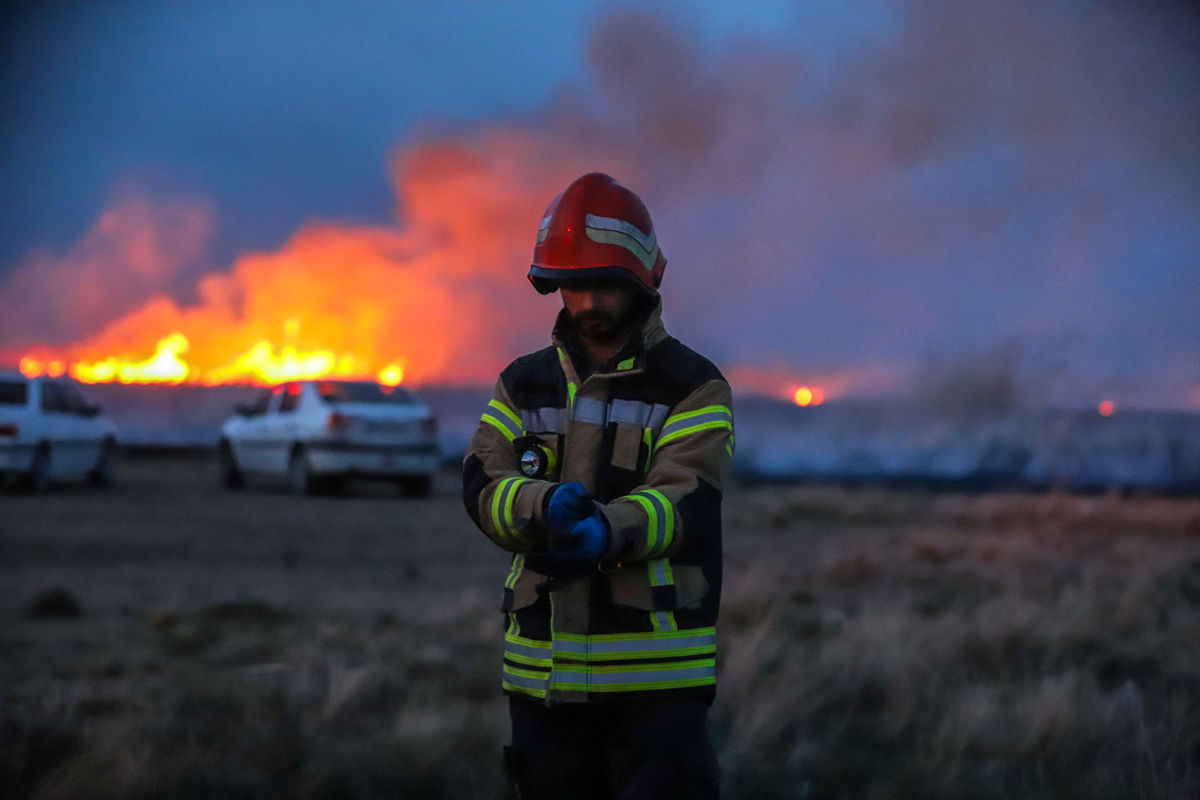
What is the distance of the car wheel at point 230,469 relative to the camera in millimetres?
17078

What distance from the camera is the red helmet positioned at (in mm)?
2322

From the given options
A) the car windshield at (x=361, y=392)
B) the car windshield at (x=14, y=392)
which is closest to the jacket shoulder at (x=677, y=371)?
the car windshield at (x=361, y=392)

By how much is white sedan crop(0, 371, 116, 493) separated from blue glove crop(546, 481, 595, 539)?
13752 mm

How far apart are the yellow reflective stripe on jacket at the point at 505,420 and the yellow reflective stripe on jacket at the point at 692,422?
11.9 inches

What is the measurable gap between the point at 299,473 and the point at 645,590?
13.8m

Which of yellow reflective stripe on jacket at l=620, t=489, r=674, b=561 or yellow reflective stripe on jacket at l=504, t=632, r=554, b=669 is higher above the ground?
yellow reflective stripe on jacket at l=620, t=489, r=674, b=561

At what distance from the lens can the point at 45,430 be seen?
47.8ft

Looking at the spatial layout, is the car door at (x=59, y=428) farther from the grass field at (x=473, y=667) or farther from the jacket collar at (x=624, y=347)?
the jacket collar at (x=624, y=347)

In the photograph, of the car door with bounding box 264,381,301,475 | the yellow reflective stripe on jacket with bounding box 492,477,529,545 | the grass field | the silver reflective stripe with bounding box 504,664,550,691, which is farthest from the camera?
the car door with bounding box 264,381,301,475

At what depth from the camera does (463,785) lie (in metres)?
3.96

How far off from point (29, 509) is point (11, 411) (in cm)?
162

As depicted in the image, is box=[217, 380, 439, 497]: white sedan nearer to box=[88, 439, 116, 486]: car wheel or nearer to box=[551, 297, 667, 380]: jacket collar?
A: box=[88, 439, 116, 486]: car wheel

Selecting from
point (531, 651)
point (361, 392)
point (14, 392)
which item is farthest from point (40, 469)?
point (531, 651)

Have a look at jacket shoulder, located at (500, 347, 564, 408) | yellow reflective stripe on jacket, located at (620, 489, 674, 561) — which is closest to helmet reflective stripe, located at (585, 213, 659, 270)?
jacket shoulder, located at (500, 347, 564, 408)
